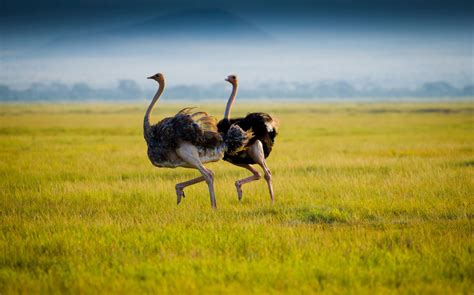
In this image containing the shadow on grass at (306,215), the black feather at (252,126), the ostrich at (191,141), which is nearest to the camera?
the shadow on grass at (306,215)

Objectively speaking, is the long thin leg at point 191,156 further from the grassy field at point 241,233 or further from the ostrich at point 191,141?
the grassy field at point 241,233

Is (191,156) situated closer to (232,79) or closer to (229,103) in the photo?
(229,103)

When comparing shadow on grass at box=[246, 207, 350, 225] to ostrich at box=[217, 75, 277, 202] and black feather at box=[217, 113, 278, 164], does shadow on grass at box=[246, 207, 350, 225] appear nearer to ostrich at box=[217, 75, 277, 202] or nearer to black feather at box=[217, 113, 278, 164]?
ostrich at box=[217, 75, 277, 202]

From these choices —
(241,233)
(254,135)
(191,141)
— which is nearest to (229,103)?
(254,135)

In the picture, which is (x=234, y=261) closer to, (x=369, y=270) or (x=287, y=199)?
(x=369, y=270)

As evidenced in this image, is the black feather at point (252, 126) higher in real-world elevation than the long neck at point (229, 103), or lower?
lower

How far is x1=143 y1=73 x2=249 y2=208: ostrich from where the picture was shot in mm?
10642

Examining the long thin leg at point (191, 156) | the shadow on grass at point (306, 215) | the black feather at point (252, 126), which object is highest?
the black feather at point (252, 126)

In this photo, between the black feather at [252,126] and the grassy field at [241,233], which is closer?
the grassy field at [241,233]

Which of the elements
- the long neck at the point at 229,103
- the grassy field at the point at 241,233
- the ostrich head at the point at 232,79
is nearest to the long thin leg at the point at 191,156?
the grassy field at the point at 241,233

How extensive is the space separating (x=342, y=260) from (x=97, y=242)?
2.94 meters

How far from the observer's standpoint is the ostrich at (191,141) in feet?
34.9

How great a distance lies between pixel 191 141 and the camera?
35.0 feet

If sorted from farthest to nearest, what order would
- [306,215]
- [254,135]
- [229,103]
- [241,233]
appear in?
[229,103], [254,135], [306,215], [241,233]
